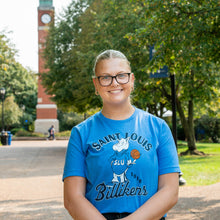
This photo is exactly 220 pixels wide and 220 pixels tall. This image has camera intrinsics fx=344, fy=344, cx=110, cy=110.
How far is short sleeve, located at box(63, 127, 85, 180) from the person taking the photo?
6.18 feet

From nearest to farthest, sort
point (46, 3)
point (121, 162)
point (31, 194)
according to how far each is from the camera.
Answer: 1. point (121, 162)
2. point (31, 194)
3. point (46, 3)

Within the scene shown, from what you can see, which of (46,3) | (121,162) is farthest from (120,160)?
(46,3)

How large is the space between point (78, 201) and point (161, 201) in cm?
44

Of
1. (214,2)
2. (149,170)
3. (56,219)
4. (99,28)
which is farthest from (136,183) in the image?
(99,28)

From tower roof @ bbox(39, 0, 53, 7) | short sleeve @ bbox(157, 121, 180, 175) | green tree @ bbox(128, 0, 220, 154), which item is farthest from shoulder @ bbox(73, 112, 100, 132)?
tower roof @ bbox(39, 0, 53, 7)

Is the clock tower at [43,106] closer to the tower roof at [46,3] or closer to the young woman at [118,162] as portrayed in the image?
the tower roof at [46,3]

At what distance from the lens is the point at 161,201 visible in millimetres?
1826

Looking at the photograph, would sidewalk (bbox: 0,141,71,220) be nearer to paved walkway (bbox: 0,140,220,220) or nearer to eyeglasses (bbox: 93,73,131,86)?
paved walkway (bbox: 0,140,220,220)

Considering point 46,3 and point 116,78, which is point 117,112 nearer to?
point 116,78

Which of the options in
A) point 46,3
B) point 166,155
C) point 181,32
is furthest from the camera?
point 46,3

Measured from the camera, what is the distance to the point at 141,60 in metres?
14.7

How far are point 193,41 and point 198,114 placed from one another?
21167 millimetres

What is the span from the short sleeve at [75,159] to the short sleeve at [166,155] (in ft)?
1.42

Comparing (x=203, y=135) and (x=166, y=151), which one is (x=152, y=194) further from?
(x=203, y=135)
